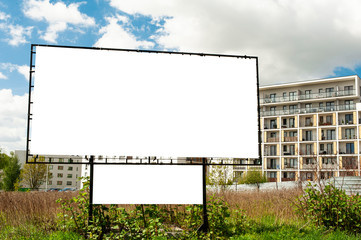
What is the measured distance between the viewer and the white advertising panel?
20.2 ft

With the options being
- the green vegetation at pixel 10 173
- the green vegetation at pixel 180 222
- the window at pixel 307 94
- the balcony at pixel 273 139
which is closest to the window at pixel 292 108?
the window at pixel 307 94

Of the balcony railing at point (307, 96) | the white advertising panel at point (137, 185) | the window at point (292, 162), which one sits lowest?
the window at point (292, 162)

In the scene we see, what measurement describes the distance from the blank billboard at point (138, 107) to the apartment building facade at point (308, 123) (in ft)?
140

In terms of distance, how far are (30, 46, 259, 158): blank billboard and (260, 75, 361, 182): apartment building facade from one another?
42.8 meters

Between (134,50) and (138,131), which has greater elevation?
(134,50)

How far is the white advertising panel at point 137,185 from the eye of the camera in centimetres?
614

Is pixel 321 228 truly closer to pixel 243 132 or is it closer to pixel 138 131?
pixel 243 132

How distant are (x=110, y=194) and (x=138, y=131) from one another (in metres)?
1.32

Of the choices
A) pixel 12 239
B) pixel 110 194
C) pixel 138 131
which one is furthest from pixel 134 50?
pixel 12 239

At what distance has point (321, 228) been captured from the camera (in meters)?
7.14

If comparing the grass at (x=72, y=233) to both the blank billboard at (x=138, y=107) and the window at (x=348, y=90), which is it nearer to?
the blank billboard at (x=138, y=107)

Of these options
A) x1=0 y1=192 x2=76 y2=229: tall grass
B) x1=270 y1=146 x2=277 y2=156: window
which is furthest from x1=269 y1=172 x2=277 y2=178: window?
x1=0 y1=192 x2=76 y2=229: tall grass

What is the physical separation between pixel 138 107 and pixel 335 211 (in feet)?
16.3

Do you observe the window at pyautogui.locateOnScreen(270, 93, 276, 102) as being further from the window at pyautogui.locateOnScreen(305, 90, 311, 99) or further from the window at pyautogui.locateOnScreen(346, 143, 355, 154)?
the window at pyautogui.locateOnScreen(346, 143, 355, 154)
